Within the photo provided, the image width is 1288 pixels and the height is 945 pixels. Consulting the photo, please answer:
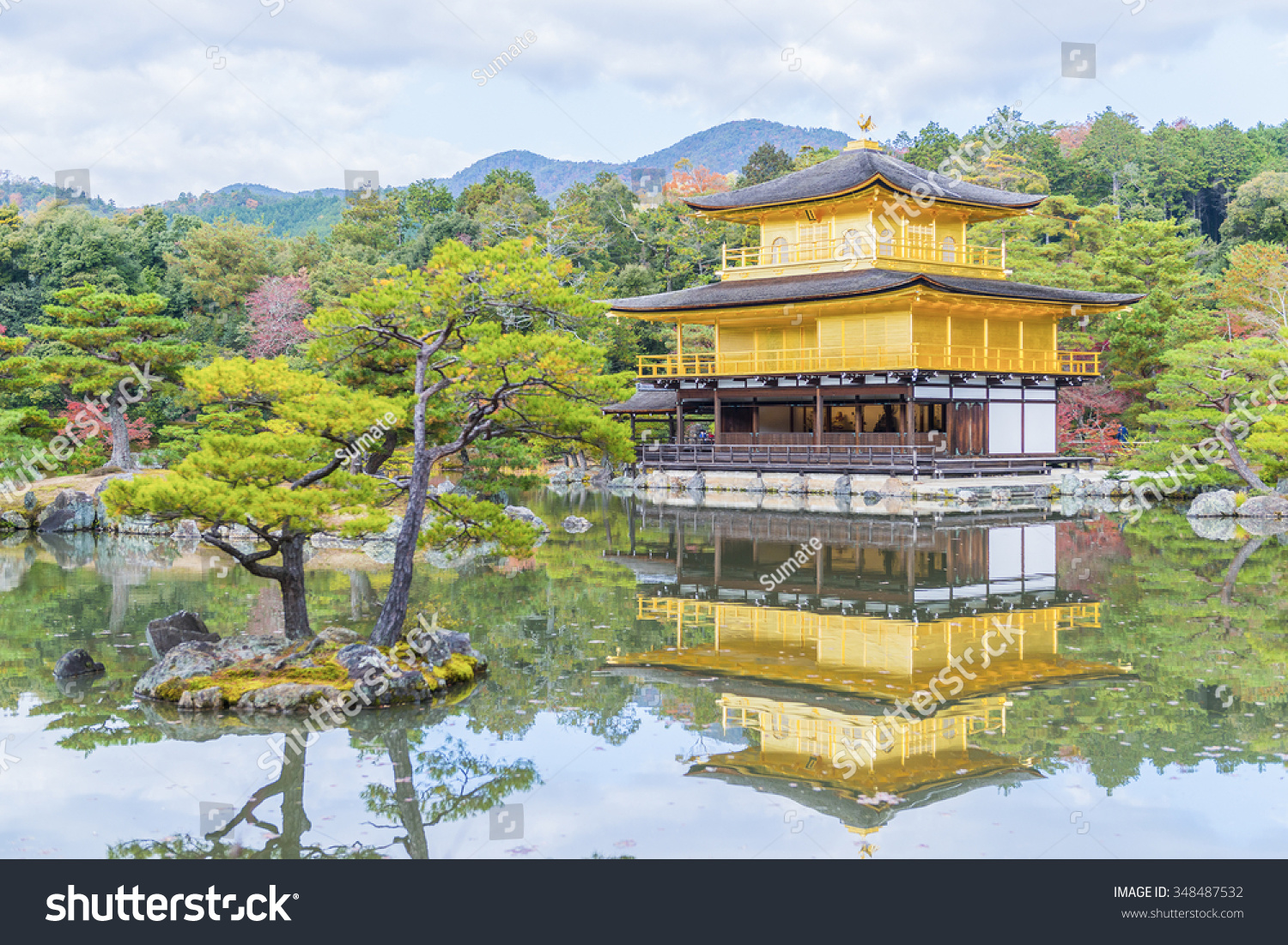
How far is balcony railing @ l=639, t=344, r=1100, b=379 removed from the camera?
32.8 meters

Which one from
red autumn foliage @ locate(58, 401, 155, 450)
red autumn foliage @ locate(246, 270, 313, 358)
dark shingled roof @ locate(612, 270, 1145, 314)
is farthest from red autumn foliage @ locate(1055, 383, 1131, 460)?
red autumn foliage @ locate(58, 401, 155, 450)

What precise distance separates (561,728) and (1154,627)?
774 cm

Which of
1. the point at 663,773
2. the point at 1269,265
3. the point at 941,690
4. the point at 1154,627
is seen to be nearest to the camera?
the point at 663,773

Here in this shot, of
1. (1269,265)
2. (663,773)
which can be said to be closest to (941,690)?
(663,773)

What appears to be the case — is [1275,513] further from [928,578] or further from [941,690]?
[941,690]

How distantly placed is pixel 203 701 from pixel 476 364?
4.01 meters

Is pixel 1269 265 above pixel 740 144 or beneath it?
beneath

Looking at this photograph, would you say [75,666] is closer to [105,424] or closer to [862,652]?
[862,652]

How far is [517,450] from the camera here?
2486 centimetres

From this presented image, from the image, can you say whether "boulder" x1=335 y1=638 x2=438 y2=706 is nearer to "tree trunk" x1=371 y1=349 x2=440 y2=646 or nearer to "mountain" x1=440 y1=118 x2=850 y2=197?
"tree trunk" x1=371 y1=349 x2=440 y2=646

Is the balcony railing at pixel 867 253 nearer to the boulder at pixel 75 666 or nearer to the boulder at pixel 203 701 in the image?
the boulder at pixel 75 666

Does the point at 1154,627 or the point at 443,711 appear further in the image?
the point at 1154,627
